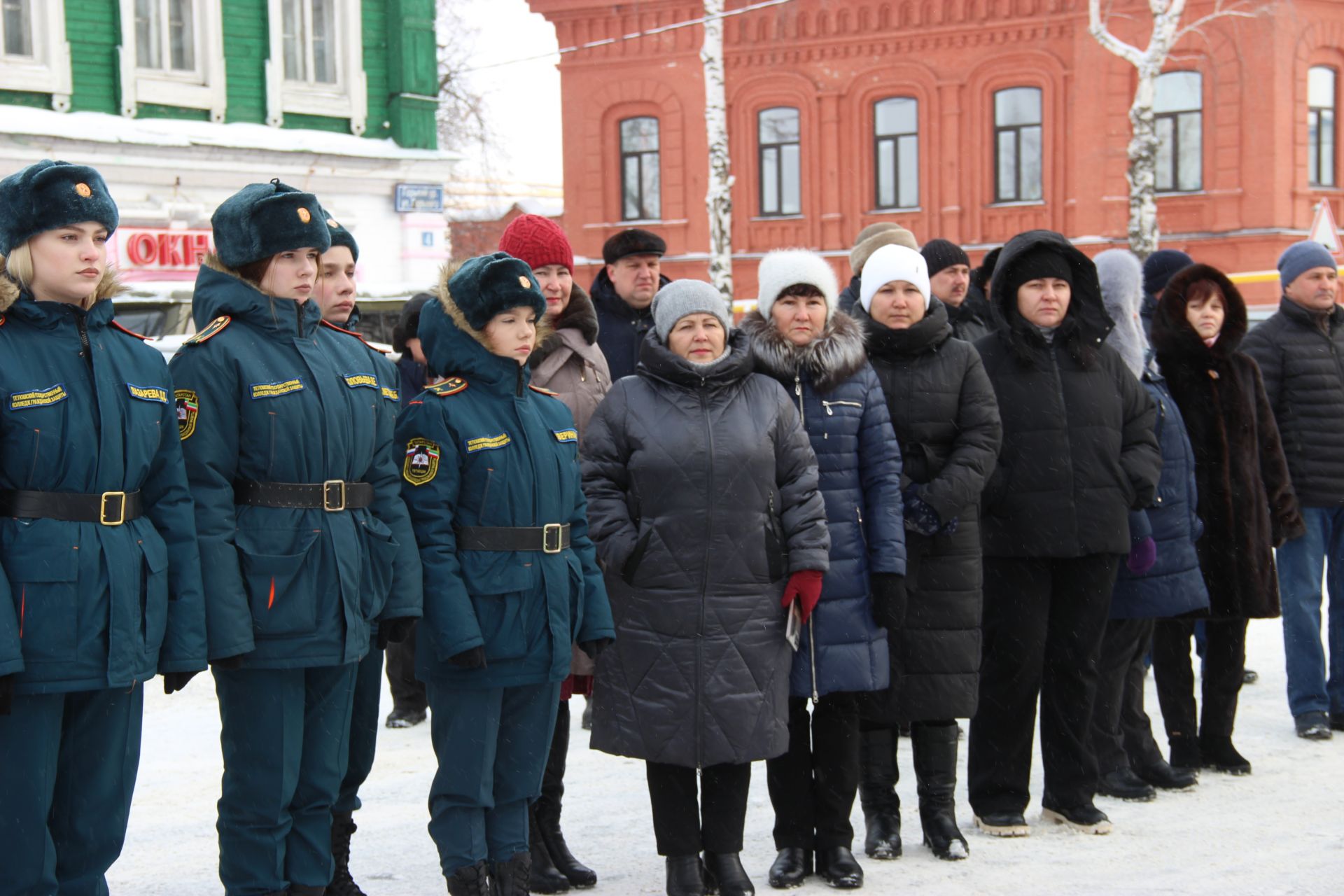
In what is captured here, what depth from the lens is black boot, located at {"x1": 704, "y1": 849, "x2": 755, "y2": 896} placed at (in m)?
4.93

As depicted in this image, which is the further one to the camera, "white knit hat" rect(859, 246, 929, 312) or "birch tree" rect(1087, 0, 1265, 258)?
"birch tree" rect(1087, 0, 1265, 258)

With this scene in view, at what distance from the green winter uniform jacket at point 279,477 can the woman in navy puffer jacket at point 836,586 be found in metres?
1.39

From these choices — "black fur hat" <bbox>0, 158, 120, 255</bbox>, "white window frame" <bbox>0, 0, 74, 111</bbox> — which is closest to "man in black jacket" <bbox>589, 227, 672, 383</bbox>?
"black fur hat" <bbox>0, 158, 120, 255</bbox>

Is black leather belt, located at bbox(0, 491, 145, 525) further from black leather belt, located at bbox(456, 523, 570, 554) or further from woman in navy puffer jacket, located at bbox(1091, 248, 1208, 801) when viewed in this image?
woman in navy puffer jacket, located at bbox(1091, 248, 1208, 801)

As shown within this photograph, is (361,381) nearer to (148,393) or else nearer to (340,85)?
(148,393)

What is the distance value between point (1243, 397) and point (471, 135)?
31392mm

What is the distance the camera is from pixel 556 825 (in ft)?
17.3

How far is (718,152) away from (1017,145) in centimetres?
661

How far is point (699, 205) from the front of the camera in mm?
29156

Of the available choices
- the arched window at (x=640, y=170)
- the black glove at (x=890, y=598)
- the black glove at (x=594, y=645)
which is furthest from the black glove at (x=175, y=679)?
the arched window at (x=640, y=170)

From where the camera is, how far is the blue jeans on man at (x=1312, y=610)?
7344 mm

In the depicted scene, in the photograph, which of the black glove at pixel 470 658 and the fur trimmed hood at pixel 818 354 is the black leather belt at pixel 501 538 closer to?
the black glove at pixel 470 658

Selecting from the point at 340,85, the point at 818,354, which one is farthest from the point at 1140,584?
the point at 340,85

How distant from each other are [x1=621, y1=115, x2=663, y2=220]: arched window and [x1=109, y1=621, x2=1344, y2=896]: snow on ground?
2325 centimetres
